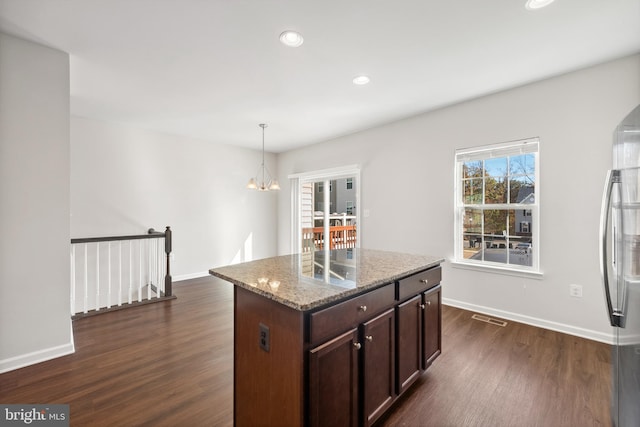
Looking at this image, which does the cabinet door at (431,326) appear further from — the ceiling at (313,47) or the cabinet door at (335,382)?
the ceiling at (313,47)

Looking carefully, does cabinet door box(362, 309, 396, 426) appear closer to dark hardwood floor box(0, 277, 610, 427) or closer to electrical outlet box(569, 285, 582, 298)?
dark hardwood floor box(0, 277, 610, 427)

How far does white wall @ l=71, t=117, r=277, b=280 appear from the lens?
13.4ft

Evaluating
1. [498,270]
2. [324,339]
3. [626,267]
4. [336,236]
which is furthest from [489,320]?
[336,236]

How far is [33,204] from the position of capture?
7.49 ft

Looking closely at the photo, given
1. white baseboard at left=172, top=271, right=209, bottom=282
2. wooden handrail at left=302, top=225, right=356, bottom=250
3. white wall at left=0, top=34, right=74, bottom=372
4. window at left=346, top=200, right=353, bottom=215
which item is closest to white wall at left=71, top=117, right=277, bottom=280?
white baseboard at left=172, top=271, right=209, bottom=282

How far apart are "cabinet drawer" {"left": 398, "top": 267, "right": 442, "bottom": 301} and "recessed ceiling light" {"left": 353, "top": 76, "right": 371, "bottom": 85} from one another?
200cm

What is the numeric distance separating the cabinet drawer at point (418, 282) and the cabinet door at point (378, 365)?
0.17m

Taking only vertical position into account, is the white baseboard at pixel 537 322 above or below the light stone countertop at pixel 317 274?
below

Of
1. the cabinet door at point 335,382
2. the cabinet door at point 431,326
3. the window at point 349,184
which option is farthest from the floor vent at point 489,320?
the window at point 349,184

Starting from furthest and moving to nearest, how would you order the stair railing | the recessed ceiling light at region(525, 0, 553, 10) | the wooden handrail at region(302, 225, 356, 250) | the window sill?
1. the wooden handrail at region(302, 225, 356, 250)
2. the stair railing
3. the window sill
4. the recessed ceiling light at region(525, 0, 553, 10)

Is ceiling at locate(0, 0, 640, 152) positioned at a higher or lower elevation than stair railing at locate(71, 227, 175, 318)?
Answer: higher

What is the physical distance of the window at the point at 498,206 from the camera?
10.1 ft

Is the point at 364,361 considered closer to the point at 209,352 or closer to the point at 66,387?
the point at 209,352

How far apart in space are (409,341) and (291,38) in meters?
2.40
